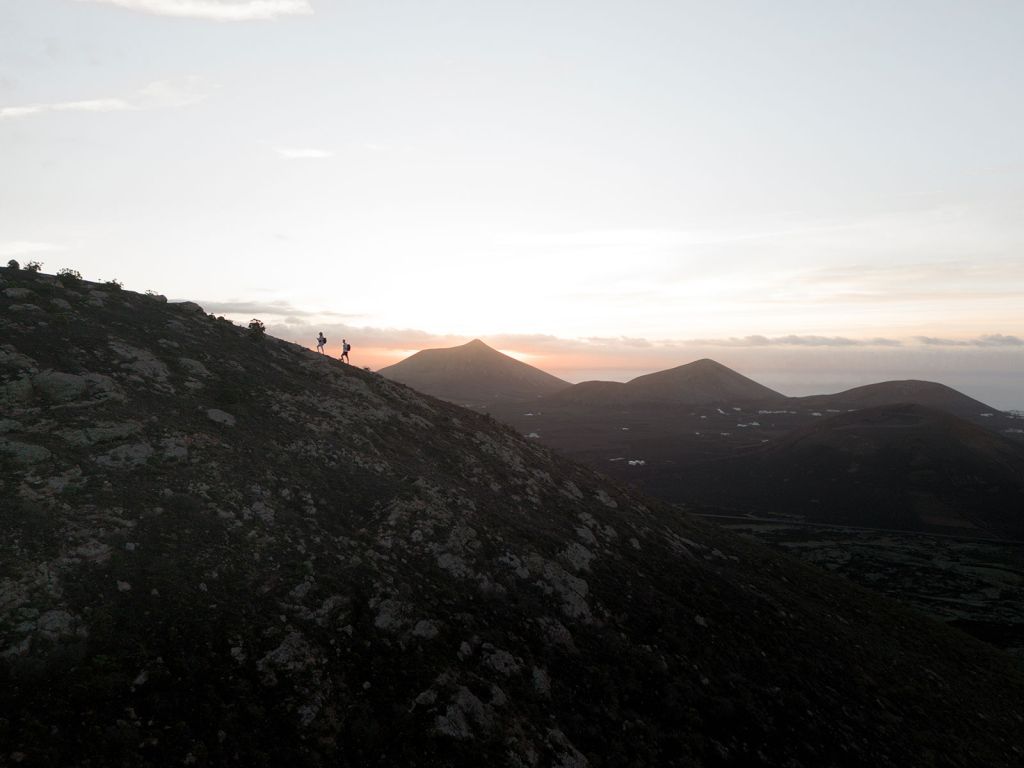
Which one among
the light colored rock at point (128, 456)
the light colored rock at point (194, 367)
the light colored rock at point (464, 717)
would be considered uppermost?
the light colored rock at point (194, 367)

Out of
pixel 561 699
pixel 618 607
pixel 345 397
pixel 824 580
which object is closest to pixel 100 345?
pixel 345 397

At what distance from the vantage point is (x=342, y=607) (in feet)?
51.4

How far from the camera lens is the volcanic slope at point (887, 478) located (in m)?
132

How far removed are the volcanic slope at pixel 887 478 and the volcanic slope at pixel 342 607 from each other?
120529 mm

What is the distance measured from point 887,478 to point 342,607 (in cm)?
18386

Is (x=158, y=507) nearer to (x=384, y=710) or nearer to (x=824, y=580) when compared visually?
(x=384, y=710)

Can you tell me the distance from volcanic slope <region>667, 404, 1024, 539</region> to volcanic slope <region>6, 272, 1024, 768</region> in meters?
121

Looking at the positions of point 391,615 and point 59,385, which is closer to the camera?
point 391,615

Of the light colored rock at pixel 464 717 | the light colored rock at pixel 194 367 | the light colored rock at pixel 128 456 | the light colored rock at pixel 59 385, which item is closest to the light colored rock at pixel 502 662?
the light colored rock at pixel 464 717

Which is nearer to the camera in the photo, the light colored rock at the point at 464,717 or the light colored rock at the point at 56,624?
the light colored rock at the point at 56,624

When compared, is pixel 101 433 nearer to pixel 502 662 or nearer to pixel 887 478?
pixel 502 662

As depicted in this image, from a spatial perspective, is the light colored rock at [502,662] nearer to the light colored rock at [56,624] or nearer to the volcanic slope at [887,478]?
the light colored rock at [56,624]

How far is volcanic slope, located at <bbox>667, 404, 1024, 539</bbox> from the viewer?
132250mm

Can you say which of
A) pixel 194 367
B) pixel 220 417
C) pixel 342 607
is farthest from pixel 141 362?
pixel 342 607
